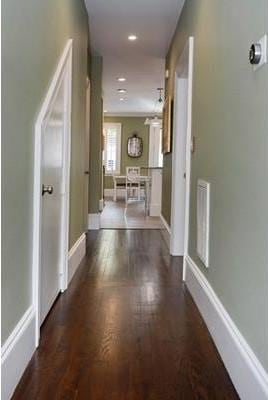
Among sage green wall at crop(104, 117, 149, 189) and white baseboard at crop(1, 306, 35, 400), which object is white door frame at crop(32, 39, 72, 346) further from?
sage green wall at crop(104, 117, 149, 189)

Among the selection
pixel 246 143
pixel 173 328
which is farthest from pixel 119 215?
pixel 246 143

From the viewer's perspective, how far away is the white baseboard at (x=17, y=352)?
1.52m

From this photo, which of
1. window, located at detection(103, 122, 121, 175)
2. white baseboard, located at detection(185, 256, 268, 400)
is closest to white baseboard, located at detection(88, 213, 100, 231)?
white baseboard, located at detection(185, 256, 268, 400)

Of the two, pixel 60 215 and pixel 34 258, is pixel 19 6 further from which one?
pixel 60 215

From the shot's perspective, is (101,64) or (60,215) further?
(101,64)

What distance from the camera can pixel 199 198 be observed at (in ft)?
9.21

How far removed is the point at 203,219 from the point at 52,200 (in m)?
0.99

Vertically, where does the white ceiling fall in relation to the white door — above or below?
above

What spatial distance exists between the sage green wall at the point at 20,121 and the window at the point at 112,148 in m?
10.2

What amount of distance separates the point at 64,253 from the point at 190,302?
3.24ft

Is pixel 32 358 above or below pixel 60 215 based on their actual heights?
below

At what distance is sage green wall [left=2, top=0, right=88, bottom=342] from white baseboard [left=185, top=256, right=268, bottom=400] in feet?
3.16

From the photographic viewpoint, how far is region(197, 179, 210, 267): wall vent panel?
8.17ft

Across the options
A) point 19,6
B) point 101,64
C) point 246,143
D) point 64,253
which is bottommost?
point 64,253
